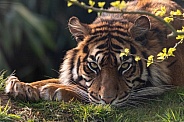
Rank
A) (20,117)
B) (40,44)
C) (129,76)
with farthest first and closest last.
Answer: (40,44), (129,76), (20,117)

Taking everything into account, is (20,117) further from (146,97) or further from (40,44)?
(40,44)

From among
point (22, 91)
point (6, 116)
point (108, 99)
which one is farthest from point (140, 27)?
point (6, 116)

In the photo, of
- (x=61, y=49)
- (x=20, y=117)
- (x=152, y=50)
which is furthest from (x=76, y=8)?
(x=20, y=117)

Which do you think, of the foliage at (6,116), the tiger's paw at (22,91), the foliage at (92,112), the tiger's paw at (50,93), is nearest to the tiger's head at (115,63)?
the foliage at (92,112)

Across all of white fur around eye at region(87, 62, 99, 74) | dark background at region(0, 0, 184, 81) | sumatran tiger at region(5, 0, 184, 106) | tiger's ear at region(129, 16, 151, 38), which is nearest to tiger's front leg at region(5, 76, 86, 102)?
sumatran tiger at region(5, 0, 184, 106)

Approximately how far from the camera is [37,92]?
5.84m

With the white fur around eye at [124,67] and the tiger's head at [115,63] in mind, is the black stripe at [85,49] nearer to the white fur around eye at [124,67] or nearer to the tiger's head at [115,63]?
the tiger's head at [115,63]

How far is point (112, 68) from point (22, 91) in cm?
82

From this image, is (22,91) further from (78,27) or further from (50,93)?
(78,27)

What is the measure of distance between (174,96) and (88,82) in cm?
79

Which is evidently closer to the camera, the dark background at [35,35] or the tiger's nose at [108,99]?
the tiger's nose at [108,99]

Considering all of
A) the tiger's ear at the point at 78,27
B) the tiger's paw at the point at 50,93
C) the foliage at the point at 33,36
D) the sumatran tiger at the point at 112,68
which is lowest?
the foliage at the point at 33,36

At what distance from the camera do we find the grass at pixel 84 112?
5449 mm

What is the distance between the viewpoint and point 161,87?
6.09m
